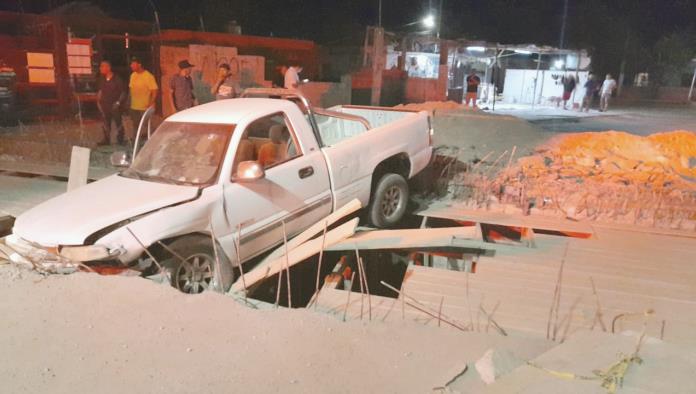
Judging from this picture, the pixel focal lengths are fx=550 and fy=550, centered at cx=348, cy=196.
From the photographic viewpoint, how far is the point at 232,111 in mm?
5770

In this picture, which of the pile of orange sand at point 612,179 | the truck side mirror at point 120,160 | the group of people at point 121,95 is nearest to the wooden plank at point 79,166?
the truck side mirror at point 120,160

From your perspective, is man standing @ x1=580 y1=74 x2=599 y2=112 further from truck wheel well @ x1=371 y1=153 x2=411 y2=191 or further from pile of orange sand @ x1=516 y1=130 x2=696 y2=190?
truck wheel well @ x1=371 y1=153 x2=411 y2=191

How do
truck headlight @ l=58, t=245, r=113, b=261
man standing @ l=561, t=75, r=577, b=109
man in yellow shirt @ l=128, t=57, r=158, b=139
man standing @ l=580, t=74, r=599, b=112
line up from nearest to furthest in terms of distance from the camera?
truck headlight @ l=58, t=245, r=113, b=261 → man in yellow shirt @ l=128, t=57, r=158, b=139 → man standing @ l=580, t=74, r=599, b=112 → man standing @ l=561, t=75, r=577, b=109

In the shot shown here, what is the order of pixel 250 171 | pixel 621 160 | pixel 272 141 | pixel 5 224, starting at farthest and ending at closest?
pixel 621 160, pixel 5 224, pixel 272 141, pixel 250 171

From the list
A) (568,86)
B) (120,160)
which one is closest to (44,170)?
(120,160)

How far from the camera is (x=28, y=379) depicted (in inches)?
124

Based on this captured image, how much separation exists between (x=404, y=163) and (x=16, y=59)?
13782mm

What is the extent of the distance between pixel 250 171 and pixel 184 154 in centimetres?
90

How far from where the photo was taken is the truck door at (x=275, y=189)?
5.26 metres

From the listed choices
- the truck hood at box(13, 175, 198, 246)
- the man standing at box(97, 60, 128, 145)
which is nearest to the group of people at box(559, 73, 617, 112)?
the man standing at box(97, 60, 128, 145)

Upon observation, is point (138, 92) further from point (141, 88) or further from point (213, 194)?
point (213, 194)

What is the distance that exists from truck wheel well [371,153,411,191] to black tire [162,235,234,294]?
8.65 ft

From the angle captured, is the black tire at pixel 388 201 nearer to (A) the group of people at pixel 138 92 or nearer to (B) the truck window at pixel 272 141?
(B) the truck window at pixel 272 141

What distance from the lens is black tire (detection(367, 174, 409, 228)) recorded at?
7.02 meters
